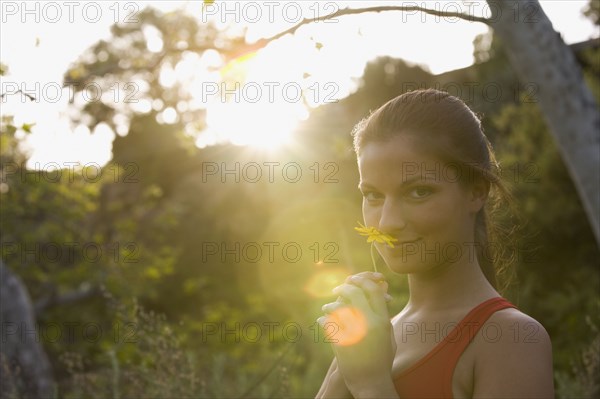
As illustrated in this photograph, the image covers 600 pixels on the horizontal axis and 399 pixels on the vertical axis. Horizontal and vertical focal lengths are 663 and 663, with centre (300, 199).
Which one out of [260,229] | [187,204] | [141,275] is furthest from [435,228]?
[187,204]

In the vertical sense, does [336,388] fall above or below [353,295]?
below

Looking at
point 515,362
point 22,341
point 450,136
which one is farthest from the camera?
point 22,341

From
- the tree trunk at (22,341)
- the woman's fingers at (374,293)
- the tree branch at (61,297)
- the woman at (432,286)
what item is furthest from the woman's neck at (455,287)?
the tree branch at (61,297)

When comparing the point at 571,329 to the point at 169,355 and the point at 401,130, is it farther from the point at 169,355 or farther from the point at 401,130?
the point at 401,130

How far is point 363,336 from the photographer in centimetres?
204

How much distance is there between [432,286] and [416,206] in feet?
1.09

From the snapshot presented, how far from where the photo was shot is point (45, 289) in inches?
404

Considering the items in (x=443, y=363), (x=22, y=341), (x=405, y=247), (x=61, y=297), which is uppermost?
(x=405, y=247)

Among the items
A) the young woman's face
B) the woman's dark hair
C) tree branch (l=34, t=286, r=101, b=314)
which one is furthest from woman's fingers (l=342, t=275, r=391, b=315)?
tree branch (l=34, t=286, r=101, b=314)

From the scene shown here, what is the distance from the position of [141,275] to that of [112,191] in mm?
9947

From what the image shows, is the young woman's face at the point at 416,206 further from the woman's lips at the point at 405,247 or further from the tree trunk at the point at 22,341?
the tree trunk at the point at 22,341

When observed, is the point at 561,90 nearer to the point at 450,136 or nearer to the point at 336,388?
the point at 450,136

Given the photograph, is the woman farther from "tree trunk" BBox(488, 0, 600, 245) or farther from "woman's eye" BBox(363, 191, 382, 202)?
"tree trunk" BBox(488, 0, 600, 245)

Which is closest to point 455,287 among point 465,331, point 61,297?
point 465,331
